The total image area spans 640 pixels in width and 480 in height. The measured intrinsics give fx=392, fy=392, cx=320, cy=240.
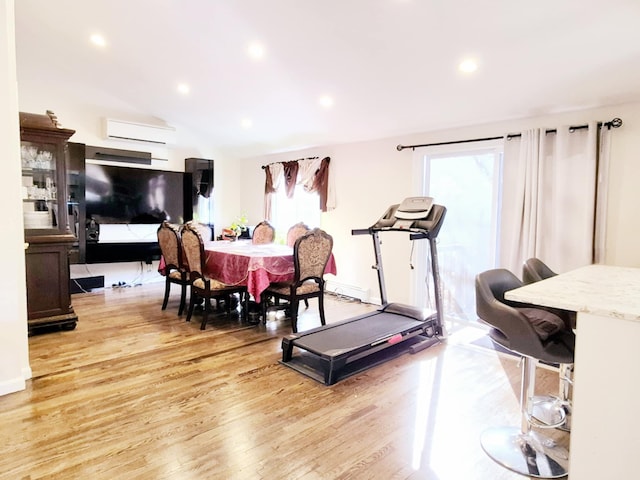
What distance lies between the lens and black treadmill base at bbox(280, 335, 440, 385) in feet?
9.69

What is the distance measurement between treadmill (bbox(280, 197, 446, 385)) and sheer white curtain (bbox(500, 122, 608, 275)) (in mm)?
819

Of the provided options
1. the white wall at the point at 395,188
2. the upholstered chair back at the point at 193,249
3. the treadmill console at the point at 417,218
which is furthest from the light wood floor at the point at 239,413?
the white wall at the point at 395,188

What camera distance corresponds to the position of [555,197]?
11.4 ft

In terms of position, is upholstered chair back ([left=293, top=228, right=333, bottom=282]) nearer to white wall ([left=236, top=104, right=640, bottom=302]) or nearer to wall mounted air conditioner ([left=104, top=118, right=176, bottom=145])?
white wall ([left=236, top=104, right=640, bottom=302])

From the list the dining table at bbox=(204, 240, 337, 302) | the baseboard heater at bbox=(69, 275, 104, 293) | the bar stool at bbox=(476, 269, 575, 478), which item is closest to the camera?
the bar stool at bbox=(476, 269, 575, 478)

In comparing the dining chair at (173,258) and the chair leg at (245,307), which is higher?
the dining chair at (173,258)

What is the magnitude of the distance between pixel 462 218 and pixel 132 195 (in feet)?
16.1

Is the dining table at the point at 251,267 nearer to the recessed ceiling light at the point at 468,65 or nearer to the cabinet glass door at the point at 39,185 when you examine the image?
the cabinet glass door at the point at 39,185

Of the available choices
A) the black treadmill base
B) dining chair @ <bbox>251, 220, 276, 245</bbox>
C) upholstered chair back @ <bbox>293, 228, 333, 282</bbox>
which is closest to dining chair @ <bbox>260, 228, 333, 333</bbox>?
upholstered chair back @ <bbox>293, 228, 333, 282</bbox>

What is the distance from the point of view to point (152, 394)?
2668mm

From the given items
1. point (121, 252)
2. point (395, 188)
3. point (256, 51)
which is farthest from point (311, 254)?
point (121, 252)

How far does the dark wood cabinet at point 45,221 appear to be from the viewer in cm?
370

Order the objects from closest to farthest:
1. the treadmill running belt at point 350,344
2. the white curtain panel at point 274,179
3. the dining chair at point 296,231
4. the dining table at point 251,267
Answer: the treadmill running belt at point 350,344
the dining table at point 251,267
the dining chair at point 296,231
the white curtain panel at point 274,179

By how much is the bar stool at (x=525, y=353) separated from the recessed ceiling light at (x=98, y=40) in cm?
460
